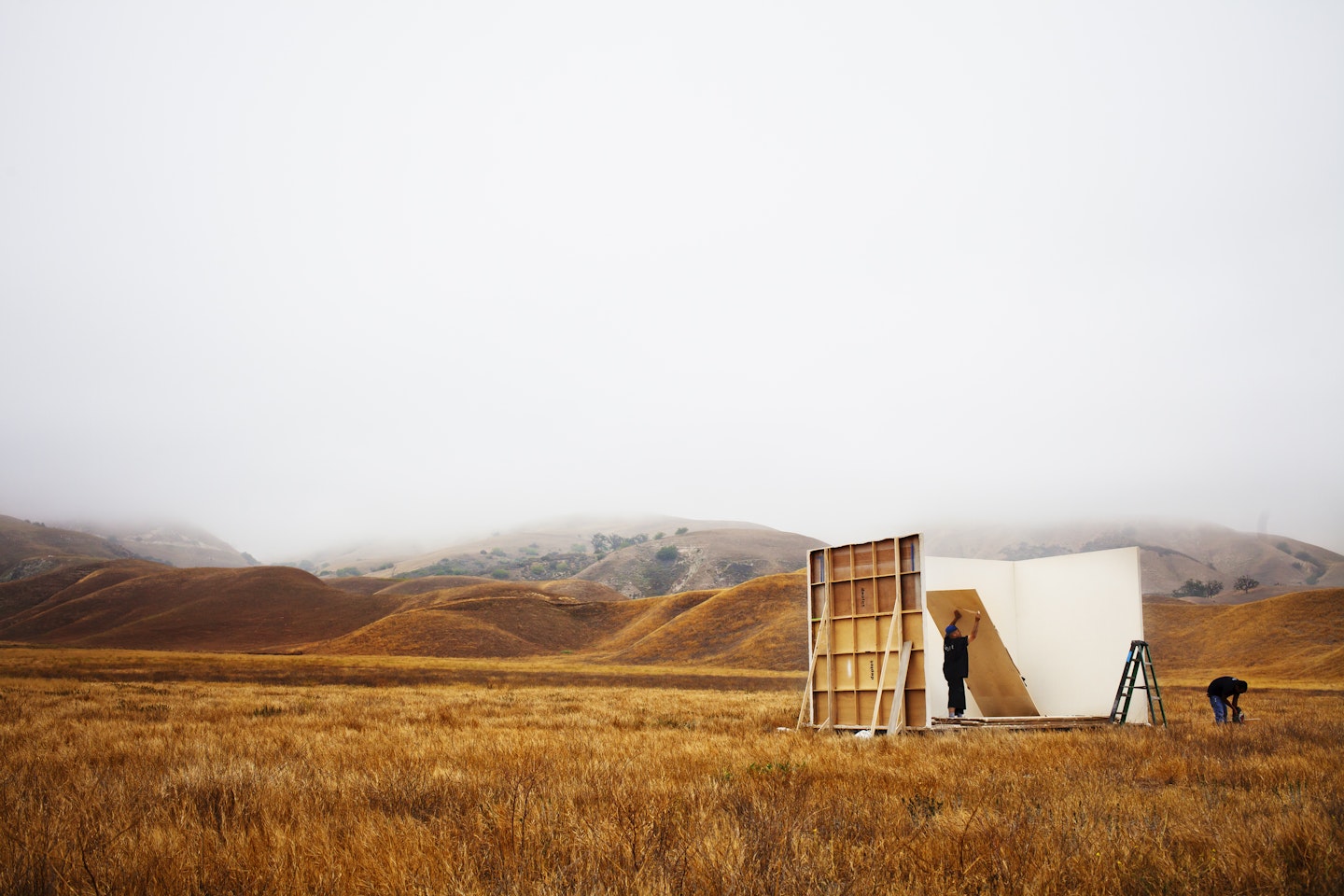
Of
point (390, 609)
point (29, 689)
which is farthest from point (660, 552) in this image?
point (29, 689)

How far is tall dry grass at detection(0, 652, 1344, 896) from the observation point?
13.1ft

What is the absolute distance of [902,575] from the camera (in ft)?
46.3

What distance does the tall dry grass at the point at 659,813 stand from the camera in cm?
399

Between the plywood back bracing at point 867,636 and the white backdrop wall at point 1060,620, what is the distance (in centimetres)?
238

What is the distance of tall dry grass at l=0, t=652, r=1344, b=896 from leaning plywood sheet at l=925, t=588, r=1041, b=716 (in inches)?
274

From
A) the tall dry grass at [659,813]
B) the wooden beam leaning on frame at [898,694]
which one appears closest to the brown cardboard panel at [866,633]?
the wooden beam leaning on frame at [898,694]

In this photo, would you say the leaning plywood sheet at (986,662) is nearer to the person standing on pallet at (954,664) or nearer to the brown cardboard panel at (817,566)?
the person standing on pallet at (954,664)

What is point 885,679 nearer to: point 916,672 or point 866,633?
point 916,672

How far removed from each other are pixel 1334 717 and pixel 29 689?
28.8 metres

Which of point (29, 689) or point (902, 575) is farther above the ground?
point (902, 575)

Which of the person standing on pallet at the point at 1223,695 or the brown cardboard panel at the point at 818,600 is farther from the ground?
the brown cardboard panel at the point at 818,600

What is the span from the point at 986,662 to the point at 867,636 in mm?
5849

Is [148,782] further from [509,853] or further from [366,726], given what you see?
[366,726]

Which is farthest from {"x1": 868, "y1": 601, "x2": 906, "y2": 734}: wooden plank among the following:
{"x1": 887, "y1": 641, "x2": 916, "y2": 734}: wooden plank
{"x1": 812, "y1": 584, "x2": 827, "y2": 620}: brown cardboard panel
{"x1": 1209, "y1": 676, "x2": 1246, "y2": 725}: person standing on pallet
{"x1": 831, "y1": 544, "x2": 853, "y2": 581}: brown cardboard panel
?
{"x1": 1209, "y1": 676, "x2": 1246, "y2": 725}: person standing on pallet
